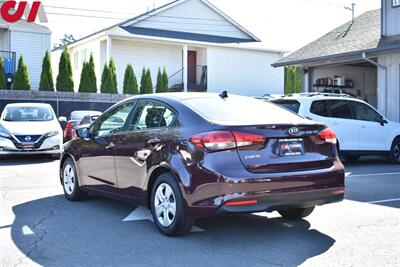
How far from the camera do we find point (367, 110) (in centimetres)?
1290

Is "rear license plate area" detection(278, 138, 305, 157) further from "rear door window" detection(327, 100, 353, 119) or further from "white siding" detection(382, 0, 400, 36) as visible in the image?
"white siding" detection(382, 0, 400, 36)

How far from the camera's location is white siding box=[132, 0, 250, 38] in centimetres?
3157

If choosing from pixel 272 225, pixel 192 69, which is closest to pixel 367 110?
pixel 272 225

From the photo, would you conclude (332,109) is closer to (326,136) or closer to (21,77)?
(326,136)

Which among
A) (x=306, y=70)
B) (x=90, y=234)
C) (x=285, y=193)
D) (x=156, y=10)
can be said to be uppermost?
(x=156, y=10)

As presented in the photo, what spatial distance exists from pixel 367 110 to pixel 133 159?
26.8ft

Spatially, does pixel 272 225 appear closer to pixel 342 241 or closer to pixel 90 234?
pixel 342 241

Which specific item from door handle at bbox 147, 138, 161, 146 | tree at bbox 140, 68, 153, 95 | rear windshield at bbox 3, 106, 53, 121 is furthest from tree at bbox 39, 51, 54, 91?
door handle at bbox 147, 138, 161, 146

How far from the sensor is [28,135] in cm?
1314

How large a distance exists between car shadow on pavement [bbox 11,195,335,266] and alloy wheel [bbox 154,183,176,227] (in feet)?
0.62

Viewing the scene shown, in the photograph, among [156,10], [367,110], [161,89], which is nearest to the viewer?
[367,110]

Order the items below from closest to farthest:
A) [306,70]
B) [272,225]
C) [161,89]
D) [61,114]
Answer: [272,225]
[306,70]
[61,114]
[161,89]

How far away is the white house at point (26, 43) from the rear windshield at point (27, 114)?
39.4 feet

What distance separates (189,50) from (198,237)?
88.2ft
